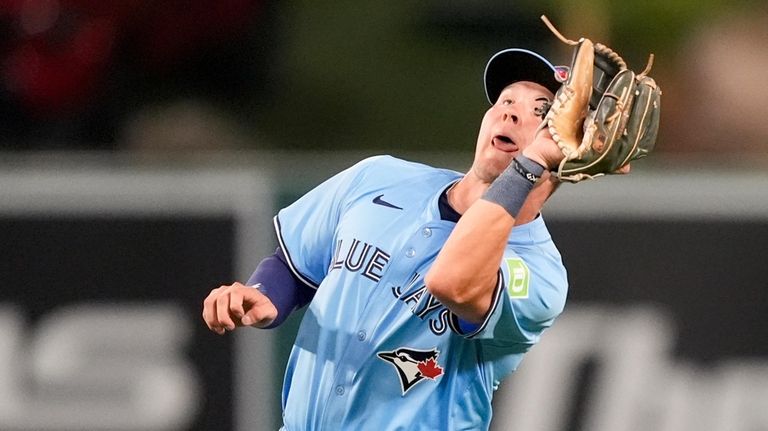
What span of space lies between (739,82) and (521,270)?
3.71 meters

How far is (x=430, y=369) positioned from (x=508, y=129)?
66 centimetres

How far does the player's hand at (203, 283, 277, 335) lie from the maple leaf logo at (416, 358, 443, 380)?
412mm

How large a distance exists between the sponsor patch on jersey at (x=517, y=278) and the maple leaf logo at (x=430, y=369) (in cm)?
32

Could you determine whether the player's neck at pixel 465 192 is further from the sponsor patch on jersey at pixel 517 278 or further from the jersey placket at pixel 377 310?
the sponsor patch on jersey at pixel 517 278

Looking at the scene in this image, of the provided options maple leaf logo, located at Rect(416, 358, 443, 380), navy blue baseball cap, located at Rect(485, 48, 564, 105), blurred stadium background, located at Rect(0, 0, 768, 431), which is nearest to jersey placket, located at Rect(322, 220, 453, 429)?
maple leaf logo, located at Rect(416, 358, 443, 380)

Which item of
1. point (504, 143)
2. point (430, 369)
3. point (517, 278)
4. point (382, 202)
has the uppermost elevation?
point (504, 143)

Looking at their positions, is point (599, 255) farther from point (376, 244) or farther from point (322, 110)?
point (376, 244)

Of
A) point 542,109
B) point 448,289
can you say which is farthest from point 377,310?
point 542,109

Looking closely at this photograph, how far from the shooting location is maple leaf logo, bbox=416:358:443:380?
3.87m

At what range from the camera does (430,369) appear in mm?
3875

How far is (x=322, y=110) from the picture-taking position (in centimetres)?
712

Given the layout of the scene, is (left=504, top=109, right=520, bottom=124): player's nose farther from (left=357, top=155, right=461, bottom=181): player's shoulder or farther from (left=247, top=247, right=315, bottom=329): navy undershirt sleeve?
(left=247, top=247, right=315, bottom=329): navy undershirt sleeve

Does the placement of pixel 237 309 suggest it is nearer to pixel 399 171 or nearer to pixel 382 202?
pixel 382 202

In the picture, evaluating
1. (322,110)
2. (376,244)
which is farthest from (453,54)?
(376,244)
